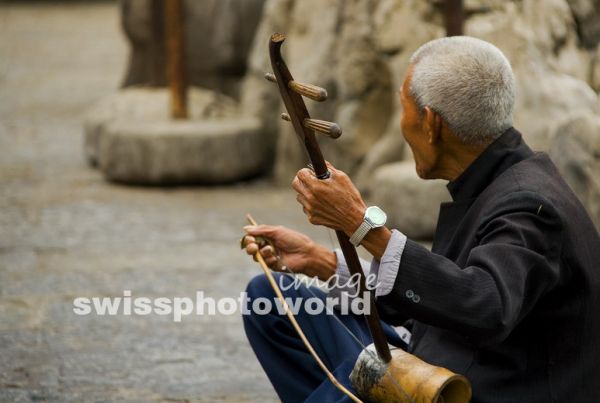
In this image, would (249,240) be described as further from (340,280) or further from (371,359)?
(371,359)

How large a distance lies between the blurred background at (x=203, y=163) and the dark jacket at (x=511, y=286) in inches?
60.0

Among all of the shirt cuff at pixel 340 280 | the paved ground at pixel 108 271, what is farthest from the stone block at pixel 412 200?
the shirt cuff at pixel 340 280

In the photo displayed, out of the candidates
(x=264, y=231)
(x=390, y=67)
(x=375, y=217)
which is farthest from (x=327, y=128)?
(x=390, y=67)

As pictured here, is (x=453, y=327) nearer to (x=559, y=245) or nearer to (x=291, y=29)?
(x=559, y=245)

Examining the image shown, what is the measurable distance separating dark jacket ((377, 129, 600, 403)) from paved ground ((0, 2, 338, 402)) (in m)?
1.52

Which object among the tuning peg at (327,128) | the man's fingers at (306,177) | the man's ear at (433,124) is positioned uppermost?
the tuning peg at (327,128)

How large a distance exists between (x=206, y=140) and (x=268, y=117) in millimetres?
896

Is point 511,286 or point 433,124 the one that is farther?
point 433,124

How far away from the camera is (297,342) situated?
318cm

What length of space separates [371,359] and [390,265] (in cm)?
36

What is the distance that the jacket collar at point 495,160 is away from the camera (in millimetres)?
2758

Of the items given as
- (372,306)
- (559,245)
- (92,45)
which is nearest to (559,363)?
(559,245)

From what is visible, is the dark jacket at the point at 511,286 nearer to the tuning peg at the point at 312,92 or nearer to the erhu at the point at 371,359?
the erhu at the point at 371,359

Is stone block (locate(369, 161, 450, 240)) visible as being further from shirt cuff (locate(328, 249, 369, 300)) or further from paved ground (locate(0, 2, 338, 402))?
shirt cuff (locate(328, 249, 369, 300))
